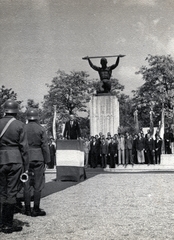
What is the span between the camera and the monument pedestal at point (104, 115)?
81.1 ft

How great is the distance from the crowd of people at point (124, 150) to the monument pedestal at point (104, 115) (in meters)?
2.02

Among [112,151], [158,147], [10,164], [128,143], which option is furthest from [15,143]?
[158,147]

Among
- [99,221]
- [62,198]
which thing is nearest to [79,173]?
[62,198]

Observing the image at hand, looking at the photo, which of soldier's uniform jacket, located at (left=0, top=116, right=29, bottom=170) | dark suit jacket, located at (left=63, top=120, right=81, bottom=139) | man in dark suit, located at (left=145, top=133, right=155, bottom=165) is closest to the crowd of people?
man in dark suit, located at (left=145, top=133, right=155, bottom=165)

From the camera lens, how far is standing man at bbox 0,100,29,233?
5625 mm

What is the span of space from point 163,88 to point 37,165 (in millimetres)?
42983

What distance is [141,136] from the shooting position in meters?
21.8

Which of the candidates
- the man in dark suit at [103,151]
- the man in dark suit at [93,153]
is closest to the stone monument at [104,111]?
the man in dark suit at [93,153]

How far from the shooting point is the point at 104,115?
81.8ft

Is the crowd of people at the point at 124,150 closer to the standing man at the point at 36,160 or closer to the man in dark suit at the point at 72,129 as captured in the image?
the man in dark suit at the point at 72,129

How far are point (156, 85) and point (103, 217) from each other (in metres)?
43.9

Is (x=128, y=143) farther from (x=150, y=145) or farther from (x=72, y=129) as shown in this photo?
(x=72, y=129)

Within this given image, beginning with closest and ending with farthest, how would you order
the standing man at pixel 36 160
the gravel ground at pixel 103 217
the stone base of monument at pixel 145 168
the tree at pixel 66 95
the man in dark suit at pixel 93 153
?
the gravel ground at pixel 103 217 → the standing man at pixel 36 160 → the stone base of monument at pixel 145 168 → the man in dark suit at pixel 93 153 → the tree at pixel 66 95

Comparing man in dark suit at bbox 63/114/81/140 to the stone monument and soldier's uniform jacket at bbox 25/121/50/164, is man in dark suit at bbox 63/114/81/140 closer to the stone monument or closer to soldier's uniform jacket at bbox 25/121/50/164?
soldier's uniform jacket at bbox 25/121/50/164
